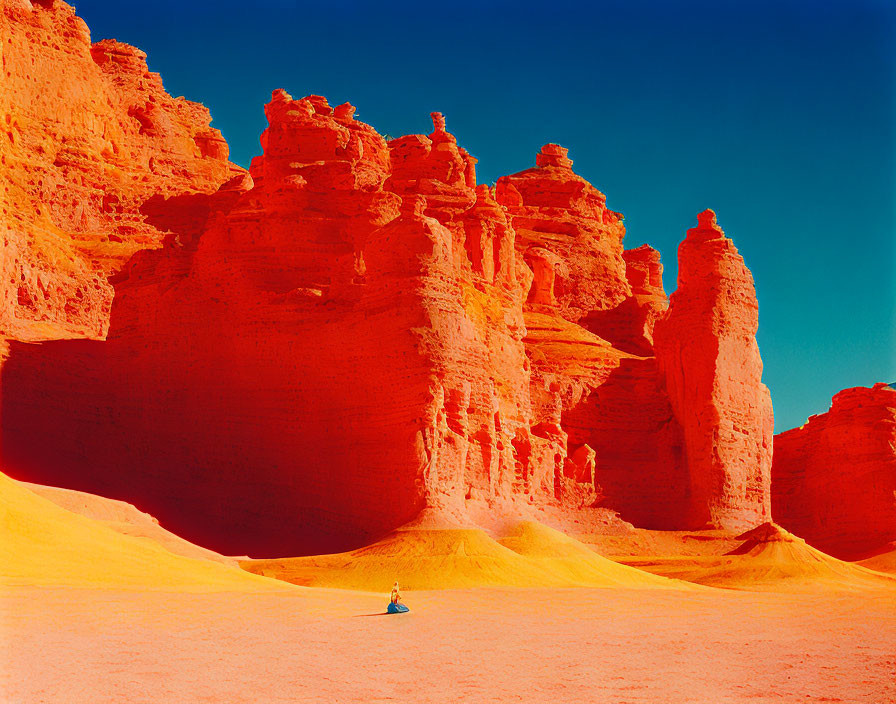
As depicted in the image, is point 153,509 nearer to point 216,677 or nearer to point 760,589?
point 760,589

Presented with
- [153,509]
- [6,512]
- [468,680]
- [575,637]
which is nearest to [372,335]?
[153,509]

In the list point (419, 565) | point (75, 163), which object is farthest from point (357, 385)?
point (75, 163)

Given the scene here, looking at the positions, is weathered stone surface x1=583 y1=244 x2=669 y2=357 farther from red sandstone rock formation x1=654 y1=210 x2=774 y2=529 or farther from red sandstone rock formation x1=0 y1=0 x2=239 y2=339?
red sandstone rock formation x1=0 y1=0 x2=239 y2=339

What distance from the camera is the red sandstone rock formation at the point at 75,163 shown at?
54.6 metres

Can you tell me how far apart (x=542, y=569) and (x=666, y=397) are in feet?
79.4

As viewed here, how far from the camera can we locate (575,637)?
25766 millimetres

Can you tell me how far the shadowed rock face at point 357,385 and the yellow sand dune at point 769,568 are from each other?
555 cm

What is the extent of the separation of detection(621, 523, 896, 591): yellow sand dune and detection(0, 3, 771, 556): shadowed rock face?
18.2ft

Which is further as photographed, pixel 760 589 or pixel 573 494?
pixel 573 494

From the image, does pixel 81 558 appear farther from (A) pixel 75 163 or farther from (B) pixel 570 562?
(A) pixel 75 163

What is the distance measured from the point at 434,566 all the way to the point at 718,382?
84.1 feet

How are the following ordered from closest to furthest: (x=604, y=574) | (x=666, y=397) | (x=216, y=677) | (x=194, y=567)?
(x=216, y=677), (x=194, y=567), (x=604, y=574), (x=666, y=397)

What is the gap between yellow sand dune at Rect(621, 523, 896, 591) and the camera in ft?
145

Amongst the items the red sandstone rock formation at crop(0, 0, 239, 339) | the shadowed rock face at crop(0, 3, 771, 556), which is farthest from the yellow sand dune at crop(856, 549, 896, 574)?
the red sandstone rock formation at crop(0, 0, 239, 339)
